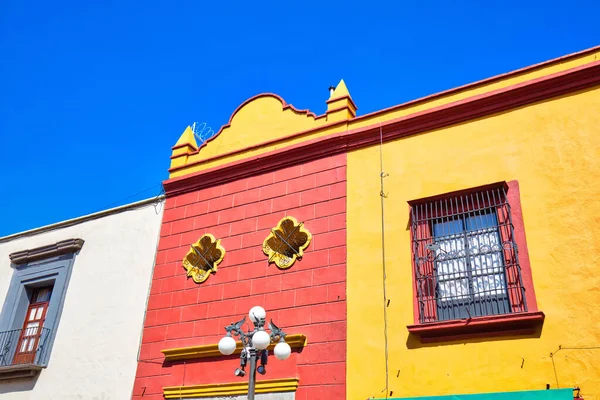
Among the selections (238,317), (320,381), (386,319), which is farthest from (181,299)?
(386,319)

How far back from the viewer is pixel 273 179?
10328 mm

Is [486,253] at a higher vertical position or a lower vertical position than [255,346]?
higher

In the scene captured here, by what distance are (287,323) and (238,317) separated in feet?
2.95

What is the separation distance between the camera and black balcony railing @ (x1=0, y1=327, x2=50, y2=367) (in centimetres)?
1116

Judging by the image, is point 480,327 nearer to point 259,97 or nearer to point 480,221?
point 480,221

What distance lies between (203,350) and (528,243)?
16.1 feet

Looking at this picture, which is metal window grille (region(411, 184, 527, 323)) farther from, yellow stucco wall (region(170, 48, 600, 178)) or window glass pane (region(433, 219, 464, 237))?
yellow stucco wall (region(170, 48, 600, 178))

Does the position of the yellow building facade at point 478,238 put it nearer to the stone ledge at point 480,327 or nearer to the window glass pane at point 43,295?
the stone ledge at point 480,327

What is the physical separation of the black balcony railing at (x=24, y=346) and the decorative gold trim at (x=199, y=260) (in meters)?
3.17

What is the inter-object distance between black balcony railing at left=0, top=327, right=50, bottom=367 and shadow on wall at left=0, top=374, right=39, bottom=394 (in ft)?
1.05

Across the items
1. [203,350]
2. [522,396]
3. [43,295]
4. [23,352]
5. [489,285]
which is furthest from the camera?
[43,295]

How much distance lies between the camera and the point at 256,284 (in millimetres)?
9461

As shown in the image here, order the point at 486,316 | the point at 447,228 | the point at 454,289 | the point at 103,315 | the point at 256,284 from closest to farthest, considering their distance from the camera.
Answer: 1. the point at 486,316
2. the point at 454,289
3. the point at 447,228
4. the point at 256,284
5. the point at 103,315

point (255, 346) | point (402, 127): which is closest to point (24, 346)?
point (255, 346)
